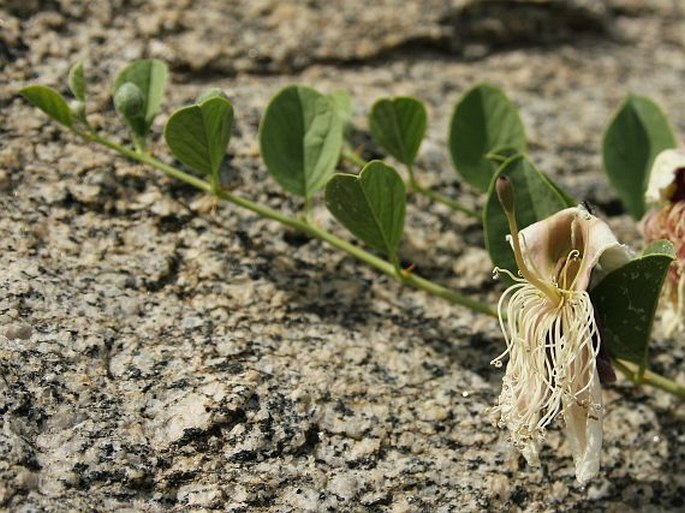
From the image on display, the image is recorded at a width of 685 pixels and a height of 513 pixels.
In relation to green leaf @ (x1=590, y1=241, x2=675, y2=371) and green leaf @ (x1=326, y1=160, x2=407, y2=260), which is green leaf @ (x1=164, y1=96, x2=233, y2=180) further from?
green leaf @ (x1=590, y1=241, x2=675, y2=371)

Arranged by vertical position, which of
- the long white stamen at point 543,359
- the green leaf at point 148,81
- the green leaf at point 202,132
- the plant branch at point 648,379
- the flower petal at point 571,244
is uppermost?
the green leaf at point 148,81

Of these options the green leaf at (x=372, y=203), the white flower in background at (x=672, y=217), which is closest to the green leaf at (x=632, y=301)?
the white flower in background at (x=672, y=217)

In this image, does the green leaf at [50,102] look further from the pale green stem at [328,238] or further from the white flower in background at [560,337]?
the white flower in background at [560,337]

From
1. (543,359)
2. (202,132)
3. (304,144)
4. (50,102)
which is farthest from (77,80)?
(543,359)

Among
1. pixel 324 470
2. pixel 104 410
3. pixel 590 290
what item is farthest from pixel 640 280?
pixel 104 410

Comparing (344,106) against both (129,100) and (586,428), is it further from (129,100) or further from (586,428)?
(586,428)

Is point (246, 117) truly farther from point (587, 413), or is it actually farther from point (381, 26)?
point (587, 413)
